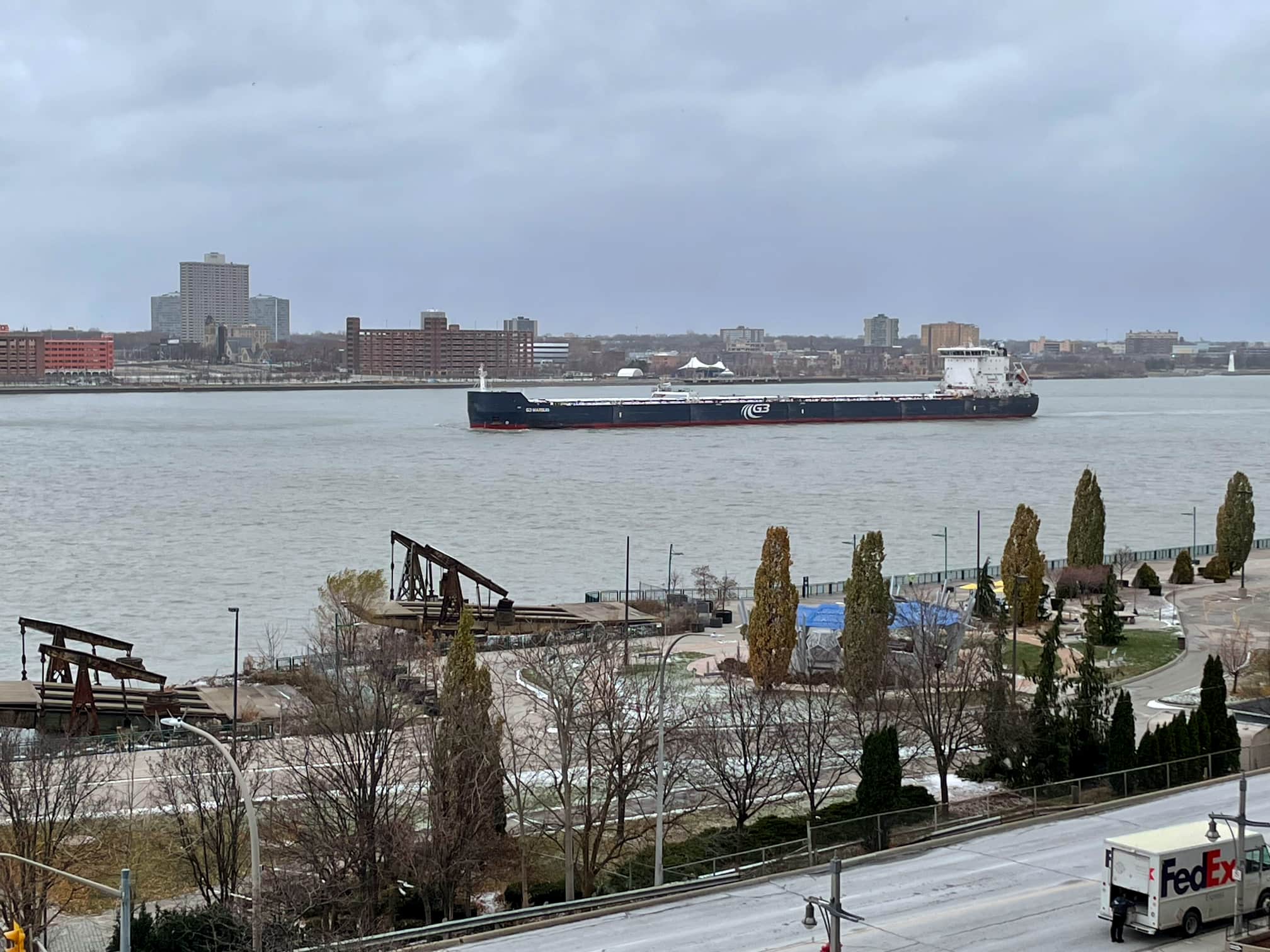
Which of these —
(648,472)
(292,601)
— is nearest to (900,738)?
(292,601)

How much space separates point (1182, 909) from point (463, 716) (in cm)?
911

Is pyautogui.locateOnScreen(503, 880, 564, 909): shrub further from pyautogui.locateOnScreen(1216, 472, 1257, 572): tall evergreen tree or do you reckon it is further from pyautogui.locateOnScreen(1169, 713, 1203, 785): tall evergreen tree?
pyautogui.locateOnScreen(1216, 472, 1257, 572): tall evergreen tree

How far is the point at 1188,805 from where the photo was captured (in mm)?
19547

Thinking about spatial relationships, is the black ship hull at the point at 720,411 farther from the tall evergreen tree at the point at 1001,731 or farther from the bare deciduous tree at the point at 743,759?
the tall evergreen tree at the point at 1001,731

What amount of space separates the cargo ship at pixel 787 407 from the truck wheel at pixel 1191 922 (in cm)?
10820

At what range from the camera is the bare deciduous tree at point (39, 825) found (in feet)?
53.4

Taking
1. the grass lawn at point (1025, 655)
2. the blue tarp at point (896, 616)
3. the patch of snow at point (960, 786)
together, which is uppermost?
the blue tarp at point (896, 616)

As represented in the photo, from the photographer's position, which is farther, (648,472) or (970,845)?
(648,472)

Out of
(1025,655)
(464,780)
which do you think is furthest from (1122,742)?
(1025,655)

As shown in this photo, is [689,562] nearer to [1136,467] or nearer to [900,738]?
[900,738]

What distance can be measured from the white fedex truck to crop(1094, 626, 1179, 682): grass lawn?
51.5 feet

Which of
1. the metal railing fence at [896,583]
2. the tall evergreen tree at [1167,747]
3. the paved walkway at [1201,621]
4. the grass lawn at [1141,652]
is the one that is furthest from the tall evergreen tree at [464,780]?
the metal railing fence at [896,583]

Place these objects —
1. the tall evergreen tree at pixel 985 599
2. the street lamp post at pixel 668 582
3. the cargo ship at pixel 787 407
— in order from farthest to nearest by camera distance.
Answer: the cargo ship at pixel 787 407, the street lamp post at pixel 668 582, the tall evergreen tree at pixel 985 599

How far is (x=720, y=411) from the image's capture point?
13162cm
